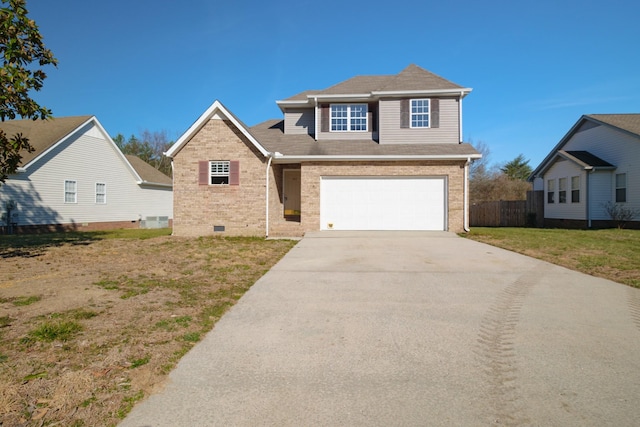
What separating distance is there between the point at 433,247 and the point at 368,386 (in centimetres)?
900

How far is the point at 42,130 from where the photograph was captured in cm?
2130

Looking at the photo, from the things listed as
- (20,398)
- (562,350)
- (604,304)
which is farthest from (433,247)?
(20,398)

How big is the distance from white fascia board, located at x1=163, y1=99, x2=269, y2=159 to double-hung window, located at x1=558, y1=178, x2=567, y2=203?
18.6 m

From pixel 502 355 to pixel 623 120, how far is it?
23.7 m

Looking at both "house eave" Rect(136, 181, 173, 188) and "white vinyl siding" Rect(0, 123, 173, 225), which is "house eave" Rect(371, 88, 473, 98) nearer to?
"white vinyl siding" Rect(0, 123, 173, 225)

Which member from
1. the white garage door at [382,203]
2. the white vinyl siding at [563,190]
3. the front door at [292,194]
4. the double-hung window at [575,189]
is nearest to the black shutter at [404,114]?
the white garage door at [382,203]

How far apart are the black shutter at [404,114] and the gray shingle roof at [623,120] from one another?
37.6 ft

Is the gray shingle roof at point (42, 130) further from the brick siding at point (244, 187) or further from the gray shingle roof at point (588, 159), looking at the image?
the gray shingle roof at point (588, 159)

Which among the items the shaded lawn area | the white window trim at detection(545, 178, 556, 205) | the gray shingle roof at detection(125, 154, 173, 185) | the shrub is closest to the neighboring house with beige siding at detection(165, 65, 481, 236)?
the shaded lawn area

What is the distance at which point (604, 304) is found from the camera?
577cm

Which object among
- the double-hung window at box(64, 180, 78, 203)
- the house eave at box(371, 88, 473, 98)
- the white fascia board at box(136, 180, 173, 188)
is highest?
the house eave at box(371, 88, 473, 98)

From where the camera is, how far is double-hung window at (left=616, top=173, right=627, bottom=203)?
778 inches

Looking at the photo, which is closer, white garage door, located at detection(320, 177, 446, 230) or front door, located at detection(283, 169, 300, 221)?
white garage door, located at detection(320, 177, 446, 230)

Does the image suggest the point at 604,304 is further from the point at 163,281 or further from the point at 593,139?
the point at 593,139
